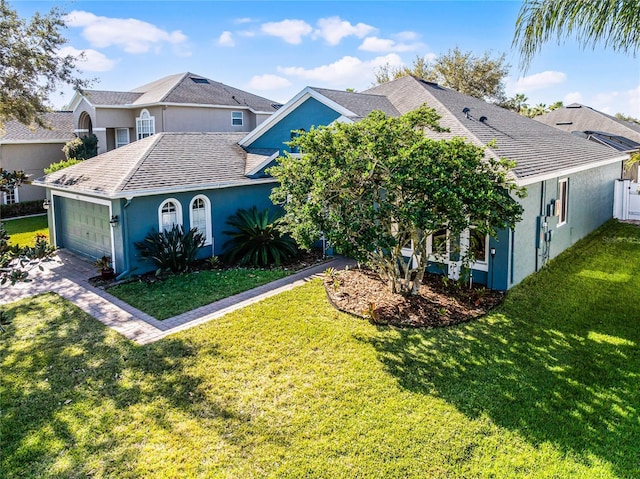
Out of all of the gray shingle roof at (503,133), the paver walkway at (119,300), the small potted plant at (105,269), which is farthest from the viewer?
the gray shingle roof at (503,133)

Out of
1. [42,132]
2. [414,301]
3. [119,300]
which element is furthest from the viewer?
[42,132]

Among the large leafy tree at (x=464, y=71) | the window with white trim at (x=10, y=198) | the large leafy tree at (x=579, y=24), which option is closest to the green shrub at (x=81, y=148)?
the window with white trim at (x=10, y=198)

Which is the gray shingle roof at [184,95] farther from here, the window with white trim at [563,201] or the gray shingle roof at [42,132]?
the window with white trim at [563,201]

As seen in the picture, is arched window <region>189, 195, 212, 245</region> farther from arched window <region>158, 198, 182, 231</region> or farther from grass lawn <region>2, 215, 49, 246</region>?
grass lawn <region>2, 215, 49, 246</region>

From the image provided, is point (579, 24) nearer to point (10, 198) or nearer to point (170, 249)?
point (170, 249)

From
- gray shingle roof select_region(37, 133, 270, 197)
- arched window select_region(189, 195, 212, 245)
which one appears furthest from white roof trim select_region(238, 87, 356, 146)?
arched window select_region(189, 195, 212, 245)

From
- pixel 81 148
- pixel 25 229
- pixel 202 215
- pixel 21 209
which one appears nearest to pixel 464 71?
pixel 81 148
